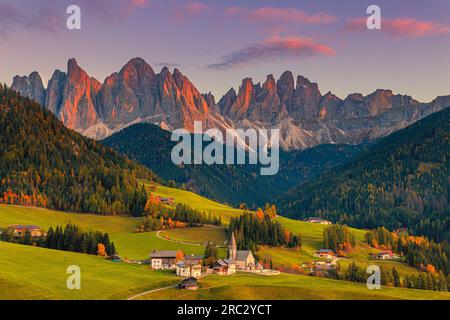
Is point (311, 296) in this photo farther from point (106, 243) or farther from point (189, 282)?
point (106, 243)

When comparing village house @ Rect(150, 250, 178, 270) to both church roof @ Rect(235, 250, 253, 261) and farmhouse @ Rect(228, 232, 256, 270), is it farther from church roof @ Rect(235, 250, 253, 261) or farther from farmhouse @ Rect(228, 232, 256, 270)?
church roof @ Rect(235, 250, 253, 261)

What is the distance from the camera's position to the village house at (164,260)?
155925mm

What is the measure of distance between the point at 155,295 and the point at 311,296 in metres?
27.6

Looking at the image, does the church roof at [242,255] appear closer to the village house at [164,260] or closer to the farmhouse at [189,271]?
the village house at [164,260]

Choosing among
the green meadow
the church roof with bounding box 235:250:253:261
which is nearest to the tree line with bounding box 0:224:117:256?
the green meadow

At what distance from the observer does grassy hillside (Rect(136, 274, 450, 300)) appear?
119625 mm

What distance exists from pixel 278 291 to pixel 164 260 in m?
42.9

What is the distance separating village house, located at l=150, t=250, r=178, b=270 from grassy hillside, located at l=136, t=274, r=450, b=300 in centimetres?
1844
